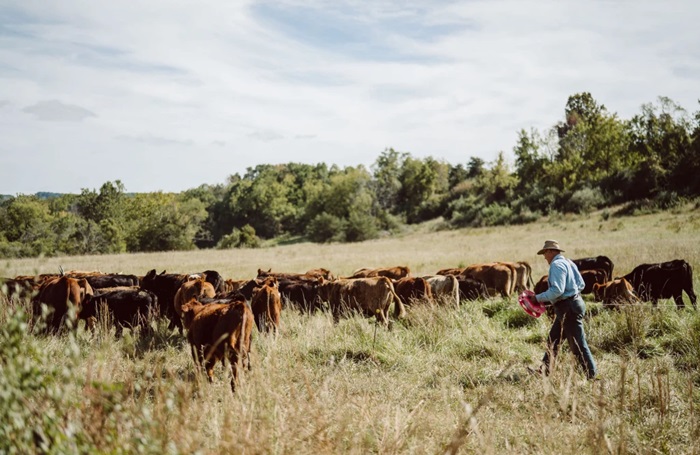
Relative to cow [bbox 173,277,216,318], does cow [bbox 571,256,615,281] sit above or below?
below

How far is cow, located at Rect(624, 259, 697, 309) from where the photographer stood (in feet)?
33.0

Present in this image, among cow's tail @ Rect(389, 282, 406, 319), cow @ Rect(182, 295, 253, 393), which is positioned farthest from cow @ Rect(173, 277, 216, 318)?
cow's tail @ Rect(389, 282, 406, 319)

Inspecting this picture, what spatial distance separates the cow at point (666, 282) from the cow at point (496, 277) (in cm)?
315

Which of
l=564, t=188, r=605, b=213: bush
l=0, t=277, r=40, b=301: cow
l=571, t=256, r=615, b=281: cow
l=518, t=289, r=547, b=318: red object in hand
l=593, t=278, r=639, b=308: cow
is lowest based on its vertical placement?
l=593, t=278, r=639, b=308: cow

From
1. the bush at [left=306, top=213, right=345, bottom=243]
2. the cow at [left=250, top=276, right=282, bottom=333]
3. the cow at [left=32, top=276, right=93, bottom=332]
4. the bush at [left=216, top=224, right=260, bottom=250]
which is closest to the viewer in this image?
the cow at [left=250, top=276, right=282, bottom=333]

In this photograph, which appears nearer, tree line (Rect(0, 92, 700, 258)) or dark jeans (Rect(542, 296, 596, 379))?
dark jeans (Rect(542, 296, 596, 379))

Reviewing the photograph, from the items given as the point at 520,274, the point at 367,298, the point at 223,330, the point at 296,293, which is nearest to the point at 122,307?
the point at 296,293

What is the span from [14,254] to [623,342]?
189 ft

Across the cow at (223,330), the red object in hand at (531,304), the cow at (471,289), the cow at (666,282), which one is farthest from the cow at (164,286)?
the cow at (666,282)

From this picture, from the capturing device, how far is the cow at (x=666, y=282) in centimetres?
1005

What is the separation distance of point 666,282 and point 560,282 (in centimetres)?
536

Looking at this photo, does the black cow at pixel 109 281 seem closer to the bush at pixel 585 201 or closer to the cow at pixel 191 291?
the cow at pixel 191 291

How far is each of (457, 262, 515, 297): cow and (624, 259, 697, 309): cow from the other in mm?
3149

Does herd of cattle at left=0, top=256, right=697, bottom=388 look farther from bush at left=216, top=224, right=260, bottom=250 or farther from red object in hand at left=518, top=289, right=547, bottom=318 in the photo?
bush at left=216, top=224, right=260, bottom=250
